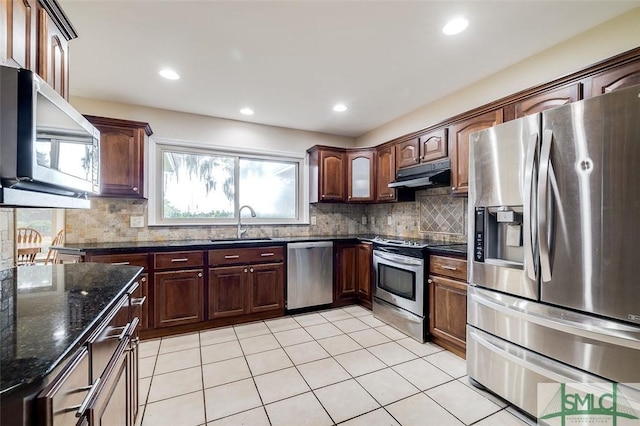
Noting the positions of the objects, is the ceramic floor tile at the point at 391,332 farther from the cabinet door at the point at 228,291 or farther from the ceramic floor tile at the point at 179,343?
the ceramic floor tile at the point at 179,343

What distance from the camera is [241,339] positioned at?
2.81 metres

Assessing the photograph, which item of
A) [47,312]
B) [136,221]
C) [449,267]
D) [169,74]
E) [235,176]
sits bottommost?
[449,267]

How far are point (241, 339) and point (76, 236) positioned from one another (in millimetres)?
2114

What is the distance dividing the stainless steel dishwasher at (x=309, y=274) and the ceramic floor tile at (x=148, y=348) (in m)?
1.42

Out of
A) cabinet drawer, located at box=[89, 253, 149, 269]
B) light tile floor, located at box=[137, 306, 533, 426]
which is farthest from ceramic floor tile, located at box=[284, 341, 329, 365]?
cabinet drawer, located at box=[89, 253, 149, 269]

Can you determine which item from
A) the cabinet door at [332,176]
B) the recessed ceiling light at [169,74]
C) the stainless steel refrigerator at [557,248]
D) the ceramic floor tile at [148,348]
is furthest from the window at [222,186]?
the stainless steel refrigerator at [557,248]

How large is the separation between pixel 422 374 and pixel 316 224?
8.37ft

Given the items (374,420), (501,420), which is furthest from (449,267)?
(374,420)

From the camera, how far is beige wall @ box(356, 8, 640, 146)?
190 centimetres

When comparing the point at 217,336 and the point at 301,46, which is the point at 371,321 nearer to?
the point at 217,336

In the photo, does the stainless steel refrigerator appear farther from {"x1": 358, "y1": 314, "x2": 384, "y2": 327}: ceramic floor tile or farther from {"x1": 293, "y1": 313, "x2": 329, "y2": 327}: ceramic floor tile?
{"x1": 293, "y1": 313, "x2": 329, "y2": 327}: ceramic floor tile

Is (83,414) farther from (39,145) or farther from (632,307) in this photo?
(632,307)

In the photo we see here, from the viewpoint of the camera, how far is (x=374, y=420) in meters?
1.70

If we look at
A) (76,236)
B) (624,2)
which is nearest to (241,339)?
(76,236)
